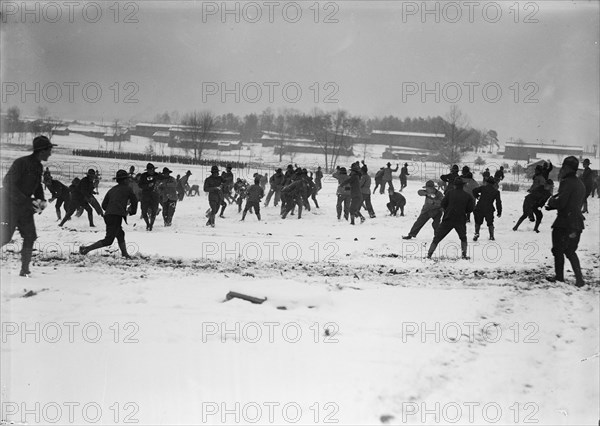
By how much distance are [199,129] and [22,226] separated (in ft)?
82.2

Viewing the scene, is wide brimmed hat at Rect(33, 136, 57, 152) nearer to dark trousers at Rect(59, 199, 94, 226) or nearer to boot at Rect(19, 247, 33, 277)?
boot at Rect(19, 247, 33, 277)

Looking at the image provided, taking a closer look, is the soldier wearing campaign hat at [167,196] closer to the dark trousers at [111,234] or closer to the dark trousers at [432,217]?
the dark trousers at [111,234]

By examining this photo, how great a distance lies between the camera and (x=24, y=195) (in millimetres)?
5871

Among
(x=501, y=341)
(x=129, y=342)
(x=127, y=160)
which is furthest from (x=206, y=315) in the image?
(x=127, y=160)

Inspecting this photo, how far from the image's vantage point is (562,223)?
619 cm

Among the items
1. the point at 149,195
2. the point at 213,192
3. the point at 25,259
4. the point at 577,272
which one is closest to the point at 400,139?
the point at 213,192

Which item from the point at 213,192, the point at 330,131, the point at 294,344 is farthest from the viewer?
the point at 330,131

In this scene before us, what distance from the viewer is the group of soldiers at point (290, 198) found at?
19.4ft

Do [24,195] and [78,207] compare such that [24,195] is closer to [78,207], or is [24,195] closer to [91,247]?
[91,247]

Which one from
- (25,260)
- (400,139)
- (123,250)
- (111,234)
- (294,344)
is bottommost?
(294,344)

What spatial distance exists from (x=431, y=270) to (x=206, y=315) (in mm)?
3881

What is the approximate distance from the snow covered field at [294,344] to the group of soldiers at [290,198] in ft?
2.11

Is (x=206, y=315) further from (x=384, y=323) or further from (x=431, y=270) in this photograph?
(x=431, y=270)

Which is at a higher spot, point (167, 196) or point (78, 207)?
point (167, 196)
